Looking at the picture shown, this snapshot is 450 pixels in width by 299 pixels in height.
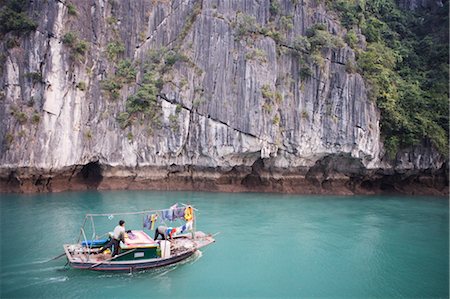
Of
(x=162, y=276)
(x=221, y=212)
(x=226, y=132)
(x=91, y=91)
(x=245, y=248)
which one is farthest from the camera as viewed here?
(x=91, y=91)

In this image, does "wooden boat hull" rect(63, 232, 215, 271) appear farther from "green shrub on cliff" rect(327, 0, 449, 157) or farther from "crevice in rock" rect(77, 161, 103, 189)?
"green shrub on cliff" rect(327, 0, 449, 157)

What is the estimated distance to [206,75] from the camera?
2019cm

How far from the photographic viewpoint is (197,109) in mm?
19719

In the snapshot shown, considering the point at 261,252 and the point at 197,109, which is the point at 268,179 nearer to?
the point at 197,109

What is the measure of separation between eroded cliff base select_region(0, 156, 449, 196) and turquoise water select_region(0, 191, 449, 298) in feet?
10.8

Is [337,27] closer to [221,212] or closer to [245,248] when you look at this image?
[221,212]

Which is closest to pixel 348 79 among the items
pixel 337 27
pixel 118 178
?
pixel 337 27

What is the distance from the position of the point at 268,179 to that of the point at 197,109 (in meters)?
5.88

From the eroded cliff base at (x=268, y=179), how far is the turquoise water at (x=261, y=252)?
330cm

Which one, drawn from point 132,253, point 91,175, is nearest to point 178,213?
point 132,253

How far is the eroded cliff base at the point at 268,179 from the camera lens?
20359 millimetres

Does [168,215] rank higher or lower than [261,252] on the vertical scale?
higher

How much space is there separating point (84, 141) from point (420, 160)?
61.7 feet

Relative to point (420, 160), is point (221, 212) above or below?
below
